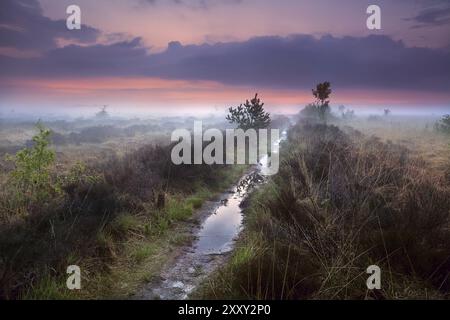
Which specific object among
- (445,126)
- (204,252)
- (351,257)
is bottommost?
(204,252)

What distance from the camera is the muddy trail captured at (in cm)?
606

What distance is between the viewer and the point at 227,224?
33.0 ft

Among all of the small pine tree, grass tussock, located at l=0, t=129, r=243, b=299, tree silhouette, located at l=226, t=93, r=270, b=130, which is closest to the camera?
grass tussock, located at l=0, t=129, r=243, b=299

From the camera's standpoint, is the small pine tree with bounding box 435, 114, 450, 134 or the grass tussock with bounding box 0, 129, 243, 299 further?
the small pine tree with bounding box 435, 114, 450, 134

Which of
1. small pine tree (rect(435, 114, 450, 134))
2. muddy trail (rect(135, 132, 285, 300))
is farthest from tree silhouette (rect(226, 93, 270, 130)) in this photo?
small pine tree (rect(435, 114, 450, 134))

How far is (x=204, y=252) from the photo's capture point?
7.96 m

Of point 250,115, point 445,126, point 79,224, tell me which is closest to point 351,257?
point 79,224

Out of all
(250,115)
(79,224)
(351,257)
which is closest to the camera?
(351,257)

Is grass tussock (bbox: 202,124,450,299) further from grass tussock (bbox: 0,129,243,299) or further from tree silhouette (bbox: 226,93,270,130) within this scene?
tree silhouette (bbox: 226,93,270,130)

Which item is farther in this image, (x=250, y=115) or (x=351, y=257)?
(x=250, y=115)

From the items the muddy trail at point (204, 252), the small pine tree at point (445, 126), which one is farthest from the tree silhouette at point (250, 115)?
the small pine tree at point (445, 126)

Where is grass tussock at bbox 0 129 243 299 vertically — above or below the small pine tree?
below

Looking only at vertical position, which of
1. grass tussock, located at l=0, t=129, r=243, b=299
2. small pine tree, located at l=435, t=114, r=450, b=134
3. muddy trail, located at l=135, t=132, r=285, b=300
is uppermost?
small pine tree, located at l=435, t=114, r=450, b=134

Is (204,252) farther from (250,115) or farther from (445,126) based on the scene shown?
(445,126)
